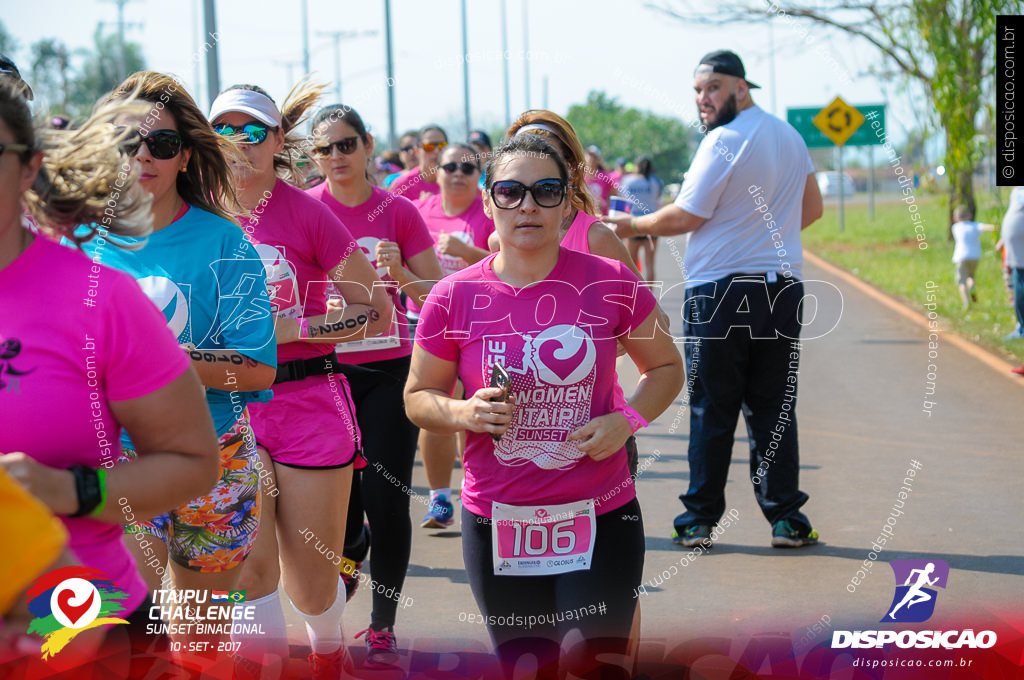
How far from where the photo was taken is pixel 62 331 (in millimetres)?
2150

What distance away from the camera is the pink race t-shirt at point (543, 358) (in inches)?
129

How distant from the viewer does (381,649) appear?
4.48 meters

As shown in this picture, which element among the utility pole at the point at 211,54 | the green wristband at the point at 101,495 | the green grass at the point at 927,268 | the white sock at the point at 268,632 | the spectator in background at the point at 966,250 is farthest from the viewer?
the spectator in background at the point at 966,250

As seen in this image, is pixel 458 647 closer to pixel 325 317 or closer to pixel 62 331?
pixel 325 317

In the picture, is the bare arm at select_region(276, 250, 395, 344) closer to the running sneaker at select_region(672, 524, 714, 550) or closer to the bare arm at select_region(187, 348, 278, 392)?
the bare arm at select_region(187, 348, 278, 392)

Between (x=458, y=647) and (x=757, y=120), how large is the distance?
117 inches

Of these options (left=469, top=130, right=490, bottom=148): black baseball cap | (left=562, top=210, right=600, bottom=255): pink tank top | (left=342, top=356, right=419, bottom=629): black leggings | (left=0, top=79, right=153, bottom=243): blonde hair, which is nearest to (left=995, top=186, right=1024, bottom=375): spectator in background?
(left=469, top=130, right=490, bottom=148): black baseball cap

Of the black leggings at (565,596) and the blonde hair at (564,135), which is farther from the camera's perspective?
the blonde hair at (564,135)

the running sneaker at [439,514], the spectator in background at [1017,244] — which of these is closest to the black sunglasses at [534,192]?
the running sneaker at [439,514]

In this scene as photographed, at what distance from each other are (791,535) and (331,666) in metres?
2.69

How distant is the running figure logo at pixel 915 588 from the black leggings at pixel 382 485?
188 centimetres

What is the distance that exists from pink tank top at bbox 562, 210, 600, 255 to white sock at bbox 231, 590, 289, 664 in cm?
198

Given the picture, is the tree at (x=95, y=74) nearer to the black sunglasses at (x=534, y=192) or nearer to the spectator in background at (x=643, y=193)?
the spectator in background at (x=643, y=193)

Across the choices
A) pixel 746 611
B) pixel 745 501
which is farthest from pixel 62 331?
pixel 745 501
